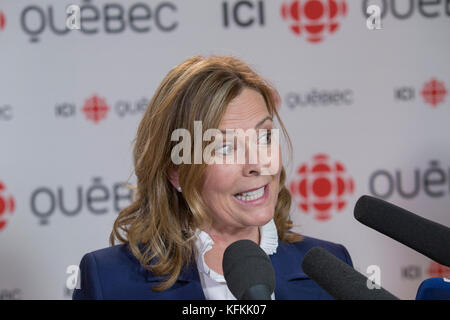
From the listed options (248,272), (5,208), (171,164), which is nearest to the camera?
(248,272)

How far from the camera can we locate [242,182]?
1.20 m

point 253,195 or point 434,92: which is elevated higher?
point 434,92

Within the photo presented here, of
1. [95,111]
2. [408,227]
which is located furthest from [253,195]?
[95,111]

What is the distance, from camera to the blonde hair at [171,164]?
1.22 m

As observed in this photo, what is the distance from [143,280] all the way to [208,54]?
1.05m

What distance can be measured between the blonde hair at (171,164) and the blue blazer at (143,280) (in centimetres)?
2

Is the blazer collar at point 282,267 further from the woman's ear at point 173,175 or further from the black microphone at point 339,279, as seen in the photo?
the black microphone at point 339,279

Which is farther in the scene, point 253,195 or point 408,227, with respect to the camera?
point 253,195

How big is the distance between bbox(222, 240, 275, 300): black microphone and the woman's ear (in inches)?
23.9

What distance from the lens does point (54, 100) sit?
2.10m

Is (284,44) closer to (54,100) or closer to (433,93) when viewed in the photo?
(433,93)

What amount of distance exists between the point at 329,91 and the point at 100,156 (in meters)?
0.82

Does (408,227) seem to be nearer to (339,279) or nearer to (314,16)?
(339,279)
